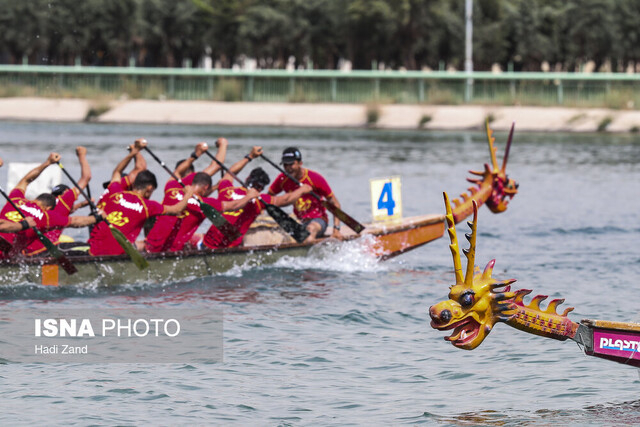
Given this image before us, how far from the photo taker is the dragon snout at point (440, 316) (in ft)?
29.3

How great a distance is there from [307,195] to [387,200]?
4.44 ft

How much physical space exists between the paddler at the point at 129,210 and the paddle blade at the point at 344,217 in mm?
2663

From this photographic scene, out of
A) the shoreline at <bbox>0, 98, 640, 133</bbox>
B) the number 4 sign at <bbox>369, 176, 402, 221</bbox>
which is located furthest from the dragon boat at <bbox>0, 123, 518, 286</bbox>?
the shoreline at <bbox>0, 98, 640, 133</bbox>

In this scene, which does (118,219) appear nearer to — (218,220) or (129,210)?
A: (129,210)

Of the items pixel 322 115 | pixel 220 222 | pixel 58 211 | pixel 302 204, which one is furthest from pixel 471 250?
pixel 322 115

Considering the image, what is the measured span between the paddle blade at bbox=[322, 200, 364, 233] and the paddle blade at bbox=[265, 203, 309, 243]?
53 cm

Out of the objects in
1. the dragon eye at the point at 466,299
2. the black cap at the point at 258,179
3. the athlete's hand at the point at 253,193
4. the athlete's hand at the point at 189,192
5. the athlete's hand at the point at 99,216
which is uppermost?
the black cap at the point at 258,179

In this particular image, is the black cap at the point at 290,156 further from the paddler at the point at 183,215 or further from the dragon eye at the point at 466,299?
the dragon eye at the point at 466,299

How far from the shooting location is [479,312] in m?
9.16

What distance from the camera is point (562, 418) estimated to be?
35.8 feet

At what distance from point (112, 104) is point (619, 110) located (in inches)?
977

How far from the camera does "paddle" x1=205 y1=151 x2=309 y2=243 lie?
17.6 meters

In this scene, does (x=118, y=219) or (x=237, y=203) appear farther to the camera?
(x=237, y=203)

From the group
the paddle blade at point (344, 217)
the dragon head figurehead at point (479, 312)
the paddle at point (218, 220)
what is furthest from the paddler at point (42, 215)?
the dragon head figurehead at point (479, 312)
